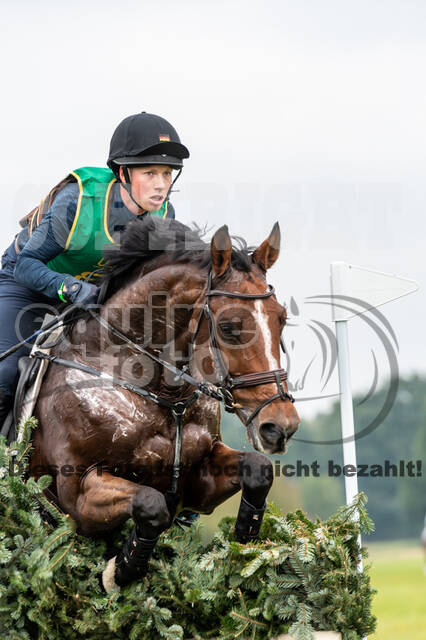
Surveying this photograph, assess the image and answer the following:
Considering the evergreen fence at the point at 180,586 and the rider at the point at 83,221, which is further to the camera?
the rider at the point at 83,221

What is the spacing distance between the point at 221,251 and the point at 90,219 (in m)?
1.05

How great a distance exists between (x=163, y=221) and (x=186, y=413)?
3.23 feet

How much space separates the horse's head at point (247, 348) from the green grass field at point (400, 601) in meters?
0.97

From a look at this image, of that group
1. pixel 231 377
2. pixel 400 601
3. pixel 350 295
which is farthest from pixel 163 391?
pixel 400 601

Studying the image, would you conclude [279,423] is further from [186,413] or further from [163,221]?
[163,221]

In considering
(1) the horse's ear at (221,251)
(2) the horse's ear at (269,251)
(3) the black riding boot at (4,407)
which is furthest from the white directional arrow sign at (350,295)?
(3) the black riding boot at (4,407)

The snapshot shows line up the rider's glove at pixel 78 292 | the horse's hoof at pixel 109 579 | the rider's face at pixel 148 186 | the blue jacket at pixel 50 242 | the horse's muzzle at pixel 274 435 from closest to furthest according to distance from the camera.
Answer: the horse's muzzle at pixel 274 435 → the horse's hoof at pixel 109 579 → the rider's glove at pixel 78 292 → the blue jacket at pixel 50 242 → the rider's face at pixel 148 186

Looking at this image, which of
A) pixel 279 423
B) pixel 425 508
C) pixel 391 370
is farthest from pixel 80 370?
pixel 425 508

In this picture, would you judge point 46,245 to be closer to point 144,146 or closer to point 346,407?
point 144,146

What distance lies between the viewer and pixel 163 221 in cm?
442

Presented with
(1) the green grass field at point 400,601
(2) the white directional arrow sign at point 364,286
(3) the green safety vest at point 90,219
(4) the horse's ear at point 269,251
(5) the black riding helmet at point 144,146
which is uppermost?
(5) the black riding helmet at point 144,146

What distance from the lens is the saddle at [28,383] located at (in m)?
4.45

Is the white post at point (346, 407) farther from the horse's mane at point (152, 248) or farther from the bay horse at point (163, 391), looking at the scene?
the horse's mane at point (152, 248)

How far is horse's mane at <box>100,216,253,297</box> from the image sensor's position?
4.27 meters
